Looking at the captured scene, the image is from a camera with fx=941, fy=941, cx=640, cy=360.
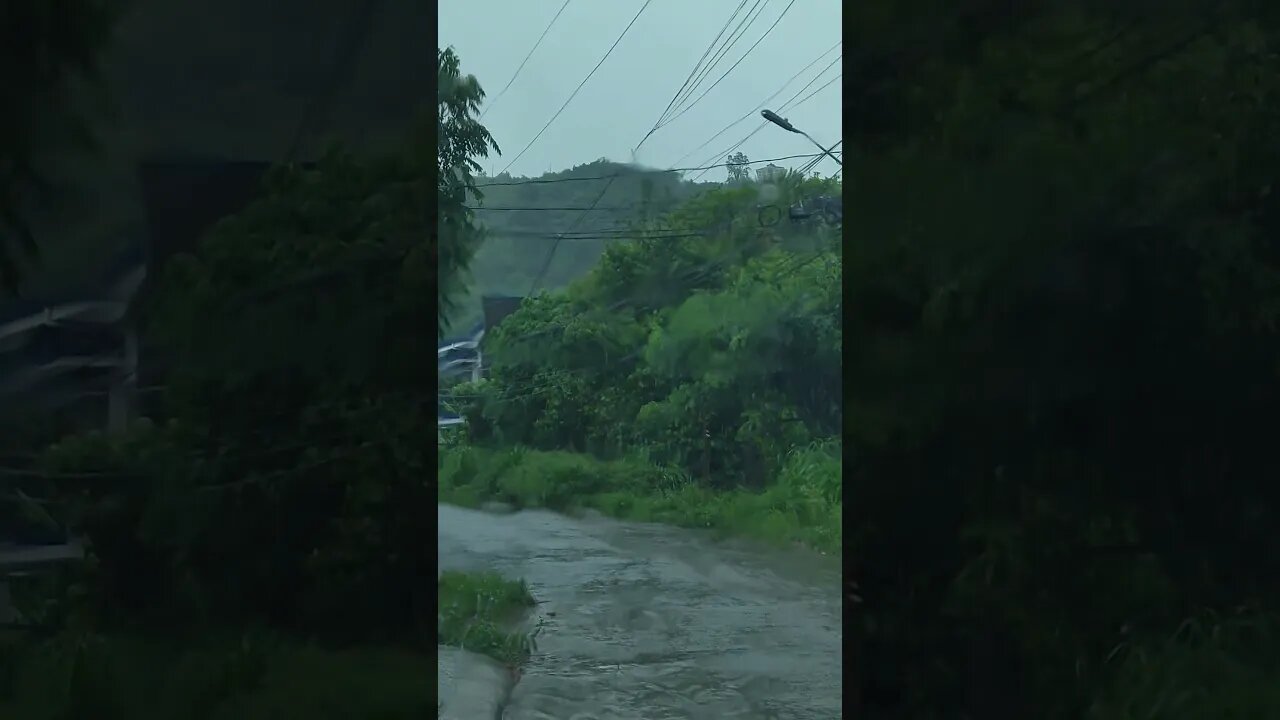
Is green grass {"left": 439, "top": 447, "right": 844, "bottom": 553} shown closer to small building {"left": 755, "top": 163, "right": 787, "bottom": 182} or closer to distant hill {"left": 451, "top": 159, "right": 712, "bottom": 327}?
distant hill {"left": 451, "top": 159, "right": 712, "bottom": 327}

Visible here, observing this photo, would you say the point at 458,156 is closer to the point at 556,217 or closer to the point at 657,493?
the point at 556,217

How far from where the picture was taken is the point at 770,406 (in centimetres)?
418

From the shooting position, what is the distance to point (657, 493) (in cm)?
401

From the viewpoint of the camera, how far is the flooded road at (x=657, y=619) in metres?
3.63
